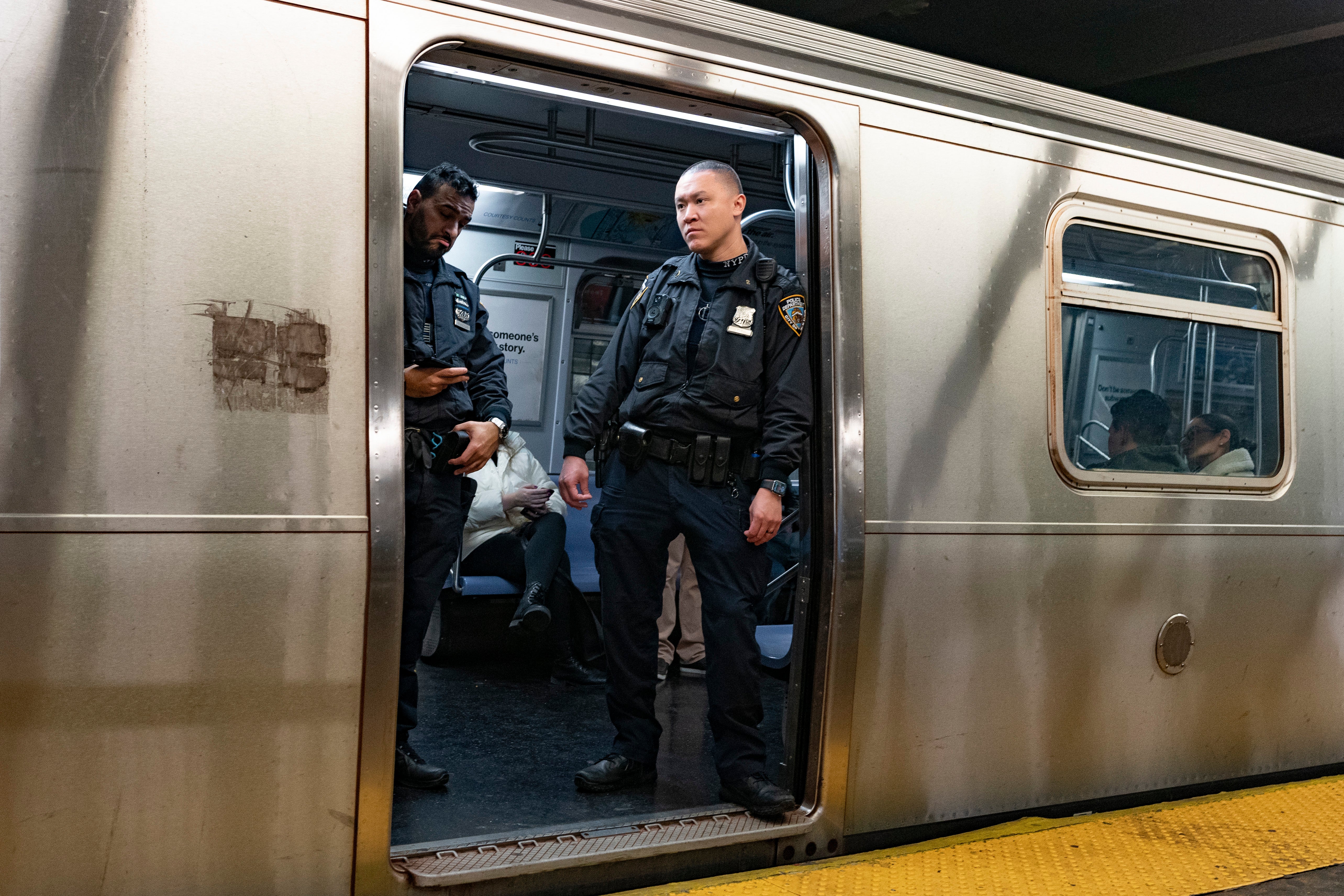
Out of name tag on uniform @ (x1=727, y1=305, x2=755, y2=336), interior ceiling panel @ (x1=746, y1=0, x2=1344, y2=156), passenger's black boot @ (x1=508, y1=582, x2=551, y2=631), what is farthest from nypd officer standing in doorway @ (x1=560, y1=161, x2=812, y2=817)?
interior ceiling panel @ (x1=746, y1=0, x2=1344, y2=156)

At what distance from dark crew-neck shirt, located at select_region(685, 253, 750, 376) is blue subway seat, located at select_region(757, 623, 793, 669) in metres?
1.84

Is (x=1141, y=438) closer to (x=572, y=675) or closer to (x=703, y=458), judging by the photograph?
(x=703, y=458)

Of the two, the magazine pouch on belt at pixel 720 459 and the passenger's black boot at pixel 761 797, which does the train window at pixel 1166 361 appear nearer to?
the magazine pouch on belt at pixel 720 459

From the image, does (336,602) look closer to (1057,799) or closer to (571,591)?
(1057,799)

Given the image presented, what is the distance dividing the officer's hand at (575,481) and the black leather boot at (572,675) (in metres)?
1.60

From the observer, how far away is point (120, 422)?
6.69ft

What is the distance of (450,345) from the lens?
3.11 m

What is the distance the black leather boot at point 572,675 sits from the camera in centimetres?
459

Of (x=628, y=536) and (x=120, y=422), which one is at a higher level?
(x=120, y=422)

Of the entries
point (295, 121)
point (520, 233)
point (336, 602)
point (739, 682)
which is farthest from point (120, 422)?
point (520, 233)

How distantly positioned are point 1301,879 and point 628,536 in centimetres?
213

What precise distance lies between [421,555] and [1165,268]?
99.8 inches

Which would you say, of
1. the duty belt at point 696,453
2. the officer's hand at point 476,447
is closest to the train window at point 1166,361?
the duty belt at point 696,453

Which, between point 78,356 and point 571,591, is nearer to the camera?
point 78,356
